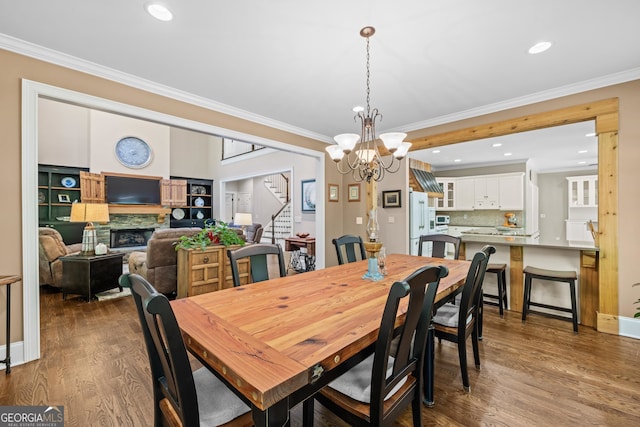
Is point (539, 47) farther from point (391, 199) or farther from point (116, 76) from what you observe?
point (116, 76)

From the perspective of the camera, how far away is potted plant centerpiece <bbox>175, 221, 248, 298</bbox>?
3.54 meters

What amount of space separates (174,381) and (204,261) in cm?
289

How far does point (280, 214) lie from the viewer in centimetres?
867

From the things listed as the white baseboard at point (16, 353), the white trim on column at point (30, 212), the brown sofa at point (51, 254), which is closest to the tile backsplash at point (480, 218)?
the white trim on column at point (30, 212)

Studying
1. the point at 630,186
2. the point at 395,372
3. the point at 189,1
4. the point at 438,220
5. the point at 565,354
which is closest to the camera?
the point at 395,372

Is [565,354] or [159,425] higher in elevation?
[159,425]

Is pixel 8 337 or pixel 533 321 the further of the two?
pixel 533 321

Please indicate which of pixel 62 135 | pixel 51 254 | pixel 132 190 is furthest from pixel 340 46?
pixel 62 135

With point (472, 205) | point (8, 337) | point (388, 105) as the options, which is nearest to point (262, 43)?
point (388, 105)

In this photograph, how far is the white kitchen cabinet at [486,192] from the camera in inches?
259

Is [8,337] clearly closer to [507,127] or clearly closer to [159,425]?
[159,425]

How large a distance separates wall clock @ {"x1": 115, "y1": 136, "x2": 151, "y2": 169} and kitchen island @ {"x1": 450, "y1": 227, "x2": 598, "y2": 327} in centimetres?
847

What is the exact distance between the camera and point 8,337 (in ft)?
6.77

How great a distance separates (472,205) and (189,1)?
7.16 m
